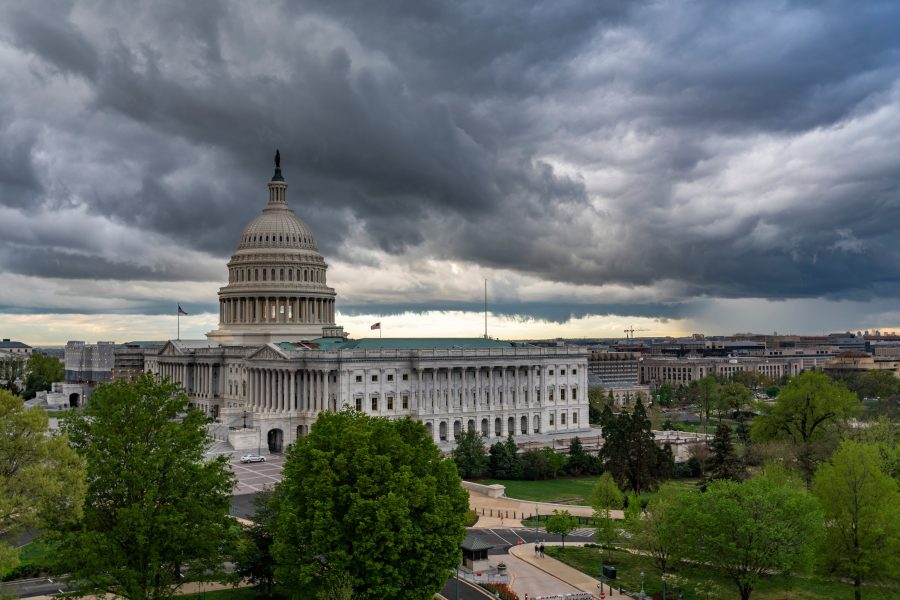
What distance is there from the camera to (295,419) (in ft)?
405

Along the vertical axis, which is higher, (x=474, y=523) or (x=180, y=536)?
(x=180, y=536)

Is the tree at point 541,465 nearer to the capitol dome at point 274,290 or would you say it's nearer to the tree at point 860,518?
the tree at point 860,518

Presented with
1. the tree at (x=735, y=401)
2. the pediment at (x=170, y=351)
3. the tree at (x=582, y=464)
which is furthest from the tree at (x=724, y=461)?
the pediment at (x=170, y=351)

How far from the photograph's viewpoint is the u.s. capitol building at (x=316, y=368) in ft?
411

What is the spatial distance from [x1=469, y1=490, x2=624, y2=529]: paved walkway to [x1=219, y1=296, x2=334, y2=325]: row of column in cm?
8307

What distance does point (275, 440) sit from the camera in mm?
123438

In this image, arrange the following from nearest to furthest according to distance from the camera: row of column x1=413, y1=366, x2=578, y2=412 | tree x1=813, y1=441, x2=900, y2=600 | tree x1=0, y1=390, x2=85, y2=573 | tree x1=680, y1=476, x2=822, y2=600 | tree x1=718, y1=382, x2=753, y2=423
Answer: tree x1=0, y1=390, x2=85, y2=573
tree x1=680, y1=476, x2=822, y2=600
tree x1=813, y1=441, x2=900, y2=600
row of column x1=413, y1=366, x2=578, y2=412
tree x1=718, y1=382, x2=753, y2=423

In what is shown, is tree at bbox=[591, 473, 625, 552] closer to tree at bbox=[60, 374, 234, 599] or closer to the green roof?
tree at bbox=[60, 374, 234, 599]

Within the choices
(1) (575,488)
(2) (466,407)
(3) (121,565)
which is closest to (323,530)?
(3) (121,565)

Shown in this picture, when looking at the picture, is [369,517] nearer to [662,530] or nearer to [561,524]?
[662,530]

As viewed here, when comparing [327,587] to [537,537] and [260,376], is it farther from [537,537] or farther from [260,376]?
[260,376]

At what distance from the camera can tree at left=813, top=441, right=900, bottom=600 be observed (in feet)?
166

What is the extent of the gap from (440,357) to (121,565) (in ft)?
290

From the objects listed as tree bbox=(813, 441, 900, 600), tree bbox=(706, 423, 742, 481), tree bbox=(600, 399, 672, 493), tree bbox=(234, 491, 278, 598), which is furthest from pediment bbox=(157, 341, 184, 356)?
tree bbox=(813, 441, 900, 600)
